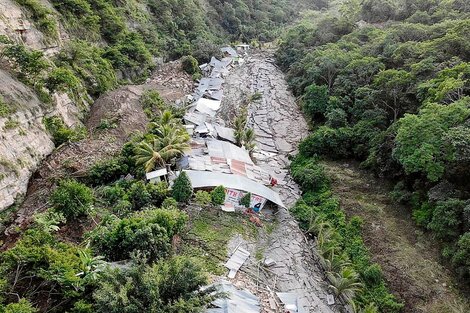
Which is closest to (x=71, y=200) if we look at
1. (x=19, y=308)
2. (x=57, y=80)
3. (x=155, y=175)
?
(x=155, y=175)

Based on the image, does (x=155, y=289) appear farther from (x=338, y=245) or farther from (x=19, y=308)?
(x=338, y=245)

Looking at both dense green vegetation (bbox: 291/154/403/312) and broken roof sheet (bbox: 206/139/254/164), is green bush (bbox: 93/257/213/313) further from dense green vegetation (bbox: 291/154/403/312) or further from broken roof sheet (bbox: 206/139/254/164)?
broken roof sheet (bbox: 206/139/254/164)

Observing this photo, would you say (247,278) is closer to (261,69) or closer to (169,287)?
(169,287)

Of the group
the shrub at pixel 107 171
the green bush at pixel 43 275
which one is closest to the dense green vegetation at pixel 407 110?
the shrub at pixel 107 171

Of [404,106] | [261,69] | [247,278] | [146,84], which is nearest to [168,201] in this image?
[247,278]

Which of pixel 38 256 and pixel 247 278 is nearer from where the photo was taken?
pixel 38 256
